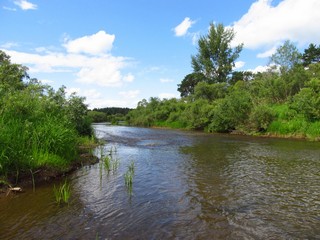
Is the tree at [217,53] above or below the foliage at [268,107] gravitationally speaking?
above

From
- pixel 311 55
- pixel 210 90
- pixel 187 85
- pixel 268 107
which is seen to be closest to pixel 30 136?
pixel 268 107

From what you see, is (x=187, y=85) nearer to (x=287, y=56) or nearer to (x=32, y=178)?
(x=287, y=56)

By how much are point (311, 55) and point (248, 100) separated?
37144 mm

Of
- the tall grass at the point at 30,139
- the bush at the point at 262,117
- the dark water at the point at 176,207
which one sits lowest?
the dark water at the point at 176,207

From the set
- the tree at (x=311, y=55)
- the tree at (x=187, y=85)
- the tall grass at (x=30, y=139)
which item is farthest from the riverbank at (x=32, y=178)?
the tree at (x=187, y=85)

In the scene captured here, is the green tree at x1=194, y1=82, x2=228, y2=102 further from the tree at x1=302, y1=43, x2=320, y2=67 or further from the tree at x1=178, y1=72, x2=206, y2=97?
the tree at x1=178, y1=72, x2=206, y2=97

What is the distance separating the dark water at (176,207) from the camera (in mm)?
6070

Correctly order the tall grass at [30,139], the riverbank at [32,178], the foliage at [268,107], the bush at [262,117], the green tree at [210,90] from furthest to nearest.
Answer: the green tree at [210,90] < the bush at [262,117] < the foliage at [268,107] < the tall grass at [30,139] < the riverbank at [32,178]

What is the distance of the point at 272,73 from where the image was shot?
44406 mm

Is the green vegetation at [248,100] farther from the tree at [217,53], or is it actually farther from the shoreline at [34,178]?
the shoreline at [34,178]

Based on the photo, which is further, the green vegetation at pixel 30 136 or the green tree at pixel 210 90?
the green tree at pixel 210 90

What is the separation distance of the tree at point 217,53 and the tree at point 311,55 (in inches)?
609

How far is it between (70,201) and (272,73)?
43684 mm

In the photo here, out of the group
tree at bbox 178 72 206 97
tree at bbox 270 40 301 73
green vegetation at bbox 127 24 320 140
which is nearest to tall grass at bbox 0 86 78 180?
green vegetation at bbox 127 24 320 140
